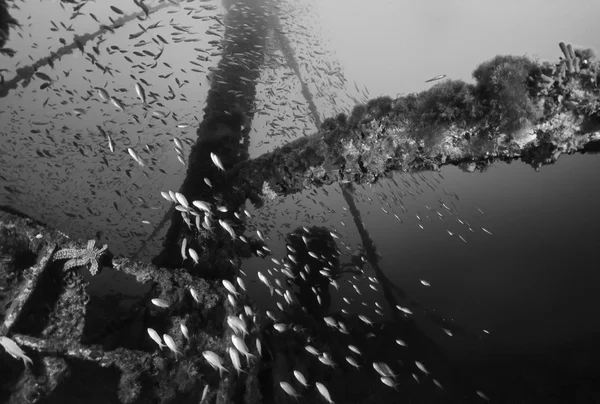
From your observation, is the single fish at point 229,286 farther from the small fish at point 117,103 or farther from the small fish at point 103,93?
the small fish at point 103,93

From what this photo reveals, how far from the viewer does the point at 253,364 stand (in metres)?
4.93

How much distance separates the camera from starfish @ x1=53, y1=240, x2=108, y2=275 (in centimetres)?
440

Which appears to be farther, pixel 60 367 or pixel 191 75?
pixel 191 75

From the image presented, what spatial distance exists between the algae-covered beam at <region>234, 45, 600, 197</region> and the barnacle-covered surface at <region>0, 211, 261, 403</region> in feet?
11.8

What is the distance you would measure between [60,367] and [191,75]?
14215 cm

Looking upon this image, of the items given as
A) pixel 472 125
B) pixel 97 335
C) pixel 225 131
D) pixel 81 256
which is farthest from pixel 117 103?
pixel 472 125

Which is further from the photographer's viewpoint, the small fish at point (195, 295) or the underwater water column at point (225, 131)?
the underwater water column at point (225, 131)

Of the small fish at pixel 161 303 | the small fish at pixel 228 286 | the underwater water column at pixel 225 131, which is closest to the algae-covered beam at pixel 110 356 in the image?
the small fish at pixel 161 303

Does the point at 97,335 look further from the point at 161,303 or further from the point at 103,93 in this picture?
the point at 103,93

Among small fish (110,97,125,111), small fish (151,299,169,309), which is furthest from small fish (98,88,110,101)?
small fish (151,299,169,309)

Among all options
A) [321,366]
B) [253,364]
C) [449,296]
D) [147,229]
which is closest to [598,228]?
[449,296]

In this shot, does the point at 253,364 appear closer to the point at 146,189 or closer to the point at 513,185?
the point at 513,185

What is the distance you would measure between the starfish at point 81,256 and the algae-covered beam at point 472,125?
12.8 ft

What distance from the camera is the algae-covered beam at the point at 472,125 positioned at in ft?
10.3
